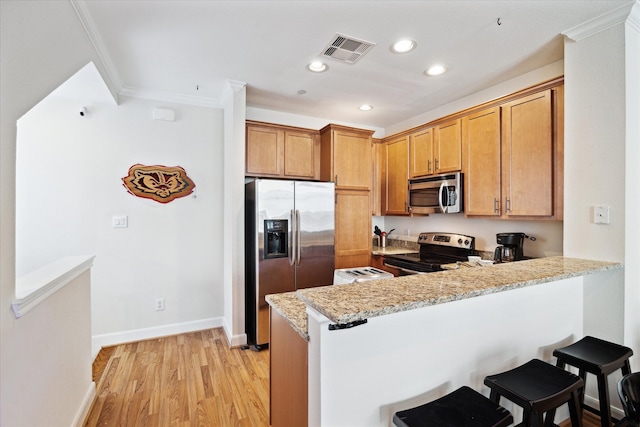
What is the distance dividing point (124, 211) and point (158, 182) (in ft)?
1.45

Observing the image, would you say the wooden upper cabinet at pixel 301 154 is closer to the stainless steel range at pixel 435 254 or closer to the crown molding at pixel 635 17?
the stainless steel range at pixel 435 254

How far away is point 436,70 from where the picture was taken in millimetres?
2729

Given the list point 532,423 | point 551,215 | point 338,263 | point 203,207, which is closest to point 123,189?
point 203,207

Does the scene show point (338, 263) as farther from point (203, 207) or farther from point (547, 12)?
point (547, 12)

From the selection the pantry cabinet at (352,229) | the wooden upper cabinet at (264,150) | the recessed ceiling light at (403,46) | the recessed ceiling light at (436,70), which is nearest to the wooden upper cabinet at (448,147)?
the recessed ceiling light at (436,70)

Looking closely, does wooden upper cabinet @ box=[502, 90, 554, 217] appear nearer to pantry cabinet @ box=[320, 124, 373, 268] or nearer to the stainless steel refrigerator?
pantry cabinet @ box=[320, 124, 373, 268]

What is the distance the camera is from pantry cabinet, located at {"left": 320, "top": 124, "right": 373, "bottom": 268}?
359 centimetres

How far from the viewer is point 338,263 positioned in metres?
3.57

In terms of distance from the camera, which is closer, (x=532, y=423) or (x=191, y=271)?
(x=532, y=423)

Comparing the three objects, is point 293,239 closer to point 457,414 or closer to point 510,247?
point 510,247

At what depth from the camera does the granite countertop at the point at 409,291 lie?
3.59ft

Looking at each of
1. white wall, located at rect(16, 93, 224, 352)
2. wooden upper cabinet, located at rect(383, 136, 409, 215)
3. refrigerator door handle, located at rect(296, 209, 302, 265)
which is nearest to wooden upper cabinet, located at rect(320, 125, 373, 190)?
wooden upper cabinet, located at rect(383, 136, 409, 215)

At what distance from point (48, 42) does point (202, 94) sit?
180 cm

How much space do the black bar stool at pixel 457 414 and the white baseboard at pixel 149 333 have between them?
9.48ft
